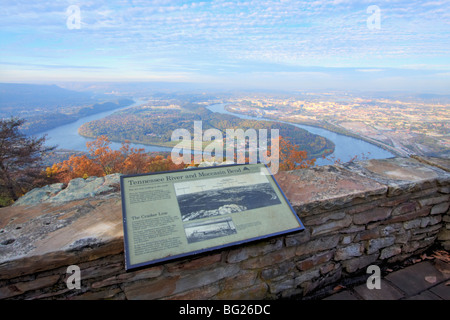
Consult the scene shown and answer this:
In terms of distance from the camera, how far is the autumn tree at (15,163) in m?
5.92

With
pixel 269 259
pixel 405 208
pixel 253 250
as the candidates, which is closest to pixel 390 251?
pixel 405 208

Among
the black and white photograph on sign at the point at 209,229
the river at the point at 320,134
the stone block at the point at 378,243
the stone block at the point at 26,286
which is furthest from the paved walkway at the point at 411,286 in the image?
the river at the point at 320,134

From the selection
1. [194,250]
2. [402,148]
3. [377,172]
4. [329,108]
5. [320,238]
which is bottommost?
[402,148]

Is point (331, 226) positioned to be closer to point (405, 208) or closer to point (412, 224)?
point (405, 208)

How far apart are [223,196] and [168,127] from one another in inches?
750

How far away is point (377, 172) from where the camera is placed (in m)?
2.34

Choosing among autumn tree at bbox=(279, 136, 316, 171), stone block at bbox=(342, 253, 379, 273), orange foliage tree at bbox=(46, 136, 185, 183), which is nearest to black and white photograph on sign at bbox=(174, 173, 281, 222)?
stone block at bbox=(342, 253, 379, 273)

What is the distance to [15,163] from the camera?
6.13m

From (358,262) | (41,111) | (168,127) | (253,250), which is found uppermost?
(41,111)

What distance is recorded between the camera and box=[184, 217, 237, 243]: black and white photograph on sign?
1.33 meters

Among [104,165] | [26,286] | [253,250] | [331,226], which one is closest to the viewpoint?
[26,286]
